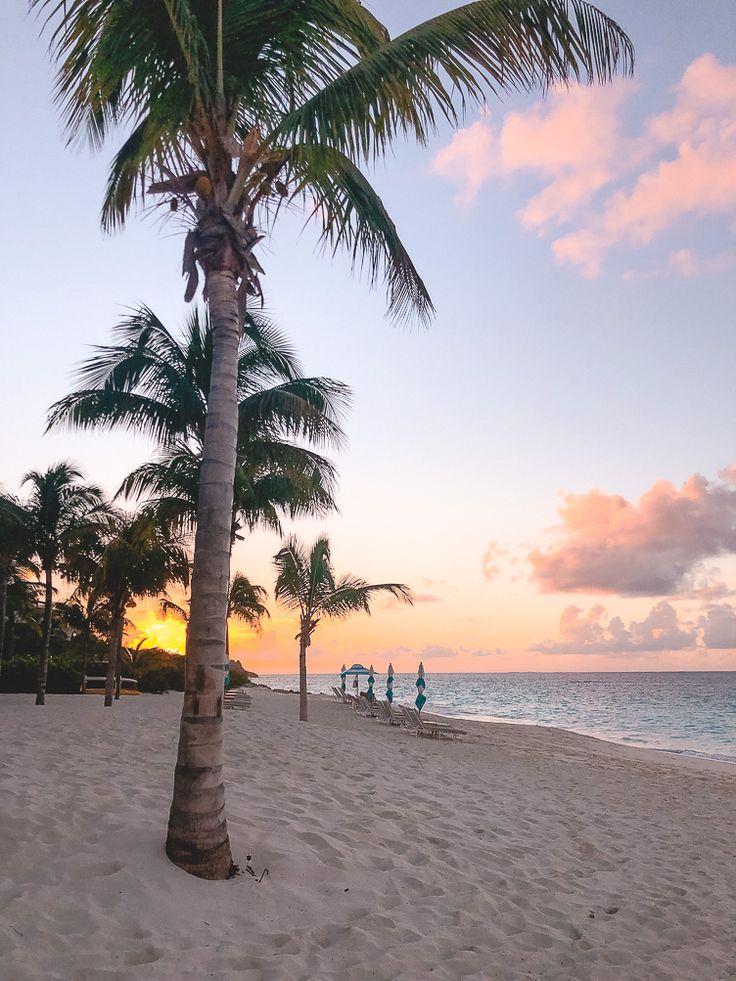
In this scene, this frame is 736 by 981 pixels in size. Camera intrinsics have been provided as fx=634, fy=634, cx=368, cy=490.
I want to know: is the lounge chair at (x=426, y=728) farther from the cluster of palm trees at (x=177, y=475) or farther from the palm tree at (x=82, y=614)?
the palm tree at (x=82, y=614)

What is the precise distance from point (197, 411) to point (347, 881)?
10677 millimetres

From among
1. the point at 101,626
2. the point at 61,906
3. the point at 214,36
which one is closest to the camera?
the point at 61,906

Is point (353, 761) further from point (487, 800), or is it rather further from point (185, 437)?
point (185, 437)

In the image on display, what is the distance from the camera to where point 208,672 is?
4.50 metres

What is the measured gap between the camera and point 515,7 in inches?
198

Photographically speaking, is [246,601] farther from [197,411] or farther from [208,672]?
[208,672]

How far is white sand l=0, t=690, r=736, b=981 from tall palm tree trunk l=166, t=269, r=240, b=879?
0.68ft

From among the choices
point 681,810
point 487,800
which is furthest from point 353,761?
point 681,810

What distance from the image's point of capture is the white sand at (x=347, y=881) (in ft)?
11.6

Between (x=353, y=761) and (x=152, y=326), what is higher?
(x=152, y=326)

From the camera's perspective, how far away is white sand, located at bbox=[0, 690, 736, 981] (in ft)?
11.6

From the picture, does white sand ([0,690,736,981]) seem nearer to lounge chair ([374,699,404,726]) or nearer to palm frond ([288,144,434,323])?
palm frond ([288,144,434,323])

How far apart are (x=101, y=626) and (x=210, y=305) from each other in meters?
30.4

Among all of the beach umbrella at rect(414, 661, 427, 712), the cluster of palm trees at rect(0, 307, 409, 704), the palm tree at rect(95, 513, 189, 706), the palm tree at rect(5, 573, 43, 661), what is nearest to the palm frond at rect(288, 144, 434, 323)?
the cluster of palm trees at rect(0, 307, 409, 704)
